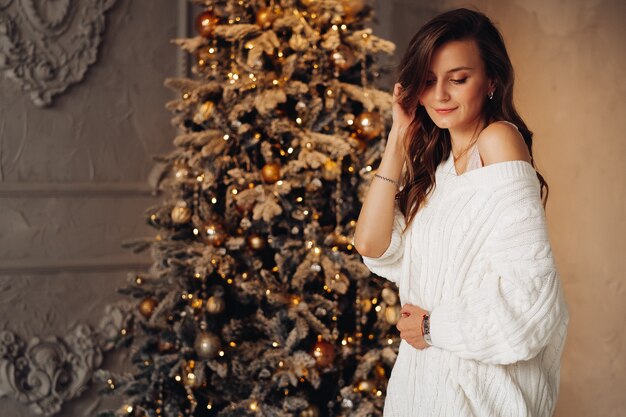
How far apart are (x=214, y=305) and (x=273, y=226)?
0.38 m

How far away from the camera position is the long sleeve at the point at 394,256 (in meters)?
2.06

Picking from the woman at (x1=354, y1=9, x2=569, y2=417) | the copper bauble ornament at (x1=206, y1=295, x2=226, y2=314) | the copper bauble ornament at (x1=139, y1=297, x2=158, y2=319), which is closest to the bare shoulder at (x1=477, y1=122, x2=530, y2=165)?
the woman at (x1=354, y1=9, x2=569, y2=417)

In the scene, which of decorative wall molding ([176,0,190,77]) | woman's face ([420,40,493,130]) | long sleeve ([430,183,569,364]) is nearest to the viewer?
long sleeve ([430,183,569,364])

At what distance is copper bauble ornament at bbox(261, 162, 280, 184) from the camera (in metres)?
2.97

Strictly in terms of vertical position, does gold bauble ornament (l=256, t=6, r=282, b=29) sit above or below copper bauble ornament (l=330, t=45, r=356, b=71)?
above

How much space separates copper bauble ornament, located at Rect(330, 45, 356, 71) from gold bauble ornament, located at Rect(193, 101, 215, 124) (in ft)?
1.65

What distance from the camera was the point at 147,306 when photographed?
3215mm

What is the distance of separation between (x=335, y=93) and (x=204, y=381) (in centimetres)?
122

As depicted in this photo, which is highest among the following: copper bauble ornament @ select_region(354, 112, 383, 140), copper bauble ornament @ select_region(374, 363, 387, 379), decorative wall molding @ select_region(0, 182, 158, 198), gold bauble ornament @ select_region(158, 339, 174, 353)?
copper bauble ornament @ select_region(354, 112, 383, 140)

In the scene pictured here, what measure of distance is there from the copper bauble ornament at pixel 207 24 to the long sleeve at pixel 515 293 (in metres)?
1.73

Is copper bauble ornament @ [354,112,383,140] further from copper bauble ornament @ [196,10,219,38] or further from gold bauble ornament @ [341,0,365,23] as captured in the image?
copper bauble ornament @ [196,10,219,38]

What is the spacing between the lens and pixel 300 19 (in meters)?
3.00

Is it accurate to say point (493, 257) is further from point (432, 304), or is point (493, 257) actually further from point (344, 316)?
point (344, 316)

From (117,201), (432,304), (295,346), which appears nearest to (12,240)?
(117,201)
